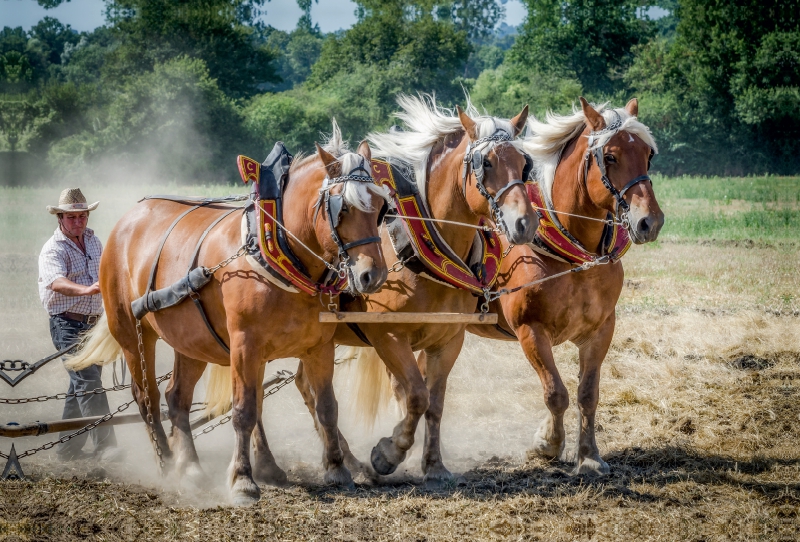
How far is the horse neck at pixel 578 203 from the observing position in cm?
529

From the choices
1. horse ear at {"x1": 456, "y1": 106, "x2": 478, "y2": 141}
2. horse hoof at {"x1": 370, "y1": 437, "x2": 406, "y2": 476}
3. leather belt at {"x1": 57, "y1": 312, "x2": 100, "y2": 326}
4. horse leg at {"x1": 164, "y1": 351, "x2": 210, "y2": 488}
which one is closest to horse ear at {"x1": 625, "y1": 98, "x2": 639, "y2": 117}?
horse ear at {"x1": 456, "y1": 106, "x2": 478, "y2": 141}

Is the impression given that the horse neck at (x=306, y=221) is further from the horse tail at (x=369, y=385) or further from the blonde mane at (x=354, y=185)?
the horse tail at (x=369, y=385)

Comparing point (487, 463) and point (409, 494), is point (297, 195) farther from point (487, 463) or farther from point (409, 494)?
point (487, 463)

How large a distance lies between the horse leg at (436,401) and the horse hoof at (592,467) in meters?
0.85

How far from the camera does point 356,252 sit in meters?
4.31

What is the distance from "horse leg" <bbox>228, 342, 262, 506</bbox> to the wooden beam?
18.9 inches

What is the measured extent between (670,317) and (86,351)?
6424mm

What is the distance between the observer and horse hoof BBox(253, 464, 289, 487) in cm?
535

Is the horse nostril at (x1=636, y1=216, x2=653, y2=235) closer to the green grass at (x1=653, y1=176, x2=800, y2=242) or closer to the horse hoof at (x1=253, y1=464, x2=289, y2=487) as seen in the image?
the horse hoof at (x1=253, y1=464, x2=289, y2=487)

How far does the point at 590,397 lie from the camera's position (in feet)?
18.1

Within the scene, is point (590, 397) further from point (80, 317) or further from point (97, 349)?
point (80, 317)

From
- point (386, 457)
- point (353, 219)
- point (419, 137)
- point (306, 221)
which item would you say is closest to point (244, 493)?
point (386, 457)

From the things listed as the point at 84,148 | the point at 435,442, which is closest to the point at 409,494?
the point at 435,442

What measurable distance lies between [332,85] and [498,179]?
1438 inches
